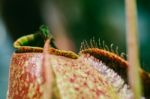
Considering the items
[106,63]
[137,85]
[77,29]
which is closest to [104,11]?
[77,29]

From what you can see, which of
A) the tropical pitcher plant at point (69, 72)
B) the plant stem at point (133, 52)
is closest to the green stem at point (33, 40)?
the tropical pitcher plant at point (69, 72)

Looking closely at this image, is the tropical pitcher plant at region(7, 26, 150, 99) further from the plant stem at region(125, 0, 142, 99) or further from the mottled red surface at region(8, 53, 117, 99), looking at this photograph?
the plant stem at region(125, 0, 142, 99)

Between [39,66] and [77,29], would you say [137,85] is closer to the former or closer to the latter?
[39,66]

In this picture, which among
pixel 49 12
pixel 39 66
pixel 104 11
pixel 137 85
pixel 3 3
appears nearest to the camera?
pixel 137 85

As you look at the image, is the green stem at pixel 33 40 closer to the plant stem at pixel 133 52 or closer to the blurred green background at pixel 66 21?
the plant stem at pixel 133 52

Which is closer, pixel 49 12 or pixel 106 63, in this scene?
pixel 106 63

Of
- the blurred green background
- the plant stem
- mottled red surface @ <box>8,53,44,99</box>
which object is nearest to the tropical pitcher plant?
mottled red surface @ <box>8,53,44,99</box>

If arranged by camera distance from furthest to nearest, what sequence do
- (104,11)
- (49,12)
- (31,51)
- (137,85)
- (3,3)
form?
1. (104,11)
2. (3,3)
3. (49,12)
4. (31,51)
5. (137,85)
